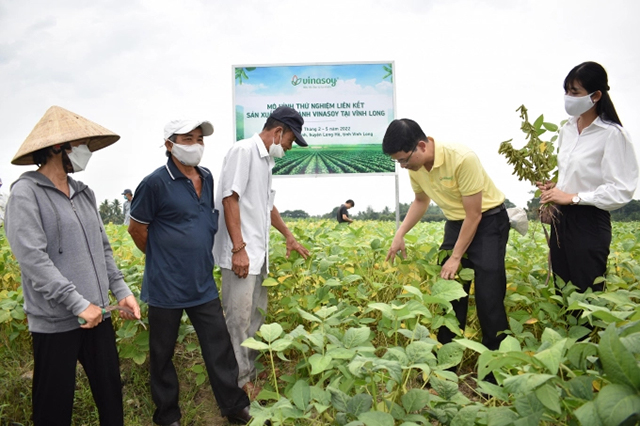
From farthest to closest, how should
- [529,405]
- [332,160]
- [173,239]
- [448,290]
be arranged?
[332,160]
[173,239]
[448,290]
[529,405]

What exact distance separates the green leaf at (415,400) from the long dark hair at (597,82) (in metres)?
2.03

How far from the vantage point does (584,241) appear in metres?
2.86

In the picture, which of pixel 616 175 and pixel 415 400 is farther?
pixel 616 175

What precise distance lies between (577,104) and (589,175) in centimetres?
39

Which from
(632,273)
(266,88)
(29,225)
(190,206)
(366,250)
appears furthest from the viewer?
(266,88)

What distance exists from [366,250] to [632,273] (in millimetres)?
1867

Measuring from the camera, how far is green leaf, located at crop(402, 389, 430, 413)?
1547 millimetres

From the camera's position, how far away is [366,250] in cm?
395

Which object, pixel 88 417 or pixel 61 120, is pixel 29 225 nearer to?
pixel 61 120

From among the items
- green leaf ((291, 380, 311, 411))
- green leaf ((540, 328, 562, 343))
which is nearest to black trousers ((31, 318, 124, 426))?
green leaf ((291, 380, 311, 411))

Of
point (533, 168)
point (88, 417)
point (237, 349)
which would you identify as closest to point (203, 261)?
point (237, 349)

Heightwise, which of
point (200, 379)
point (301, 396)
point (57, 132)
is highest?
point (57, 132)

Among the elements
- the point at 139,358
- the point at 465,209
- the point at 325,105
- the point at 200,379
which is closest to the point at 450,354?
A: the point at 465,209

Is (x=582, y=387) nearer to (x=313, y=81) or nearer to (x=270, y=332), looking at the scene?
(x=270, y=332)
